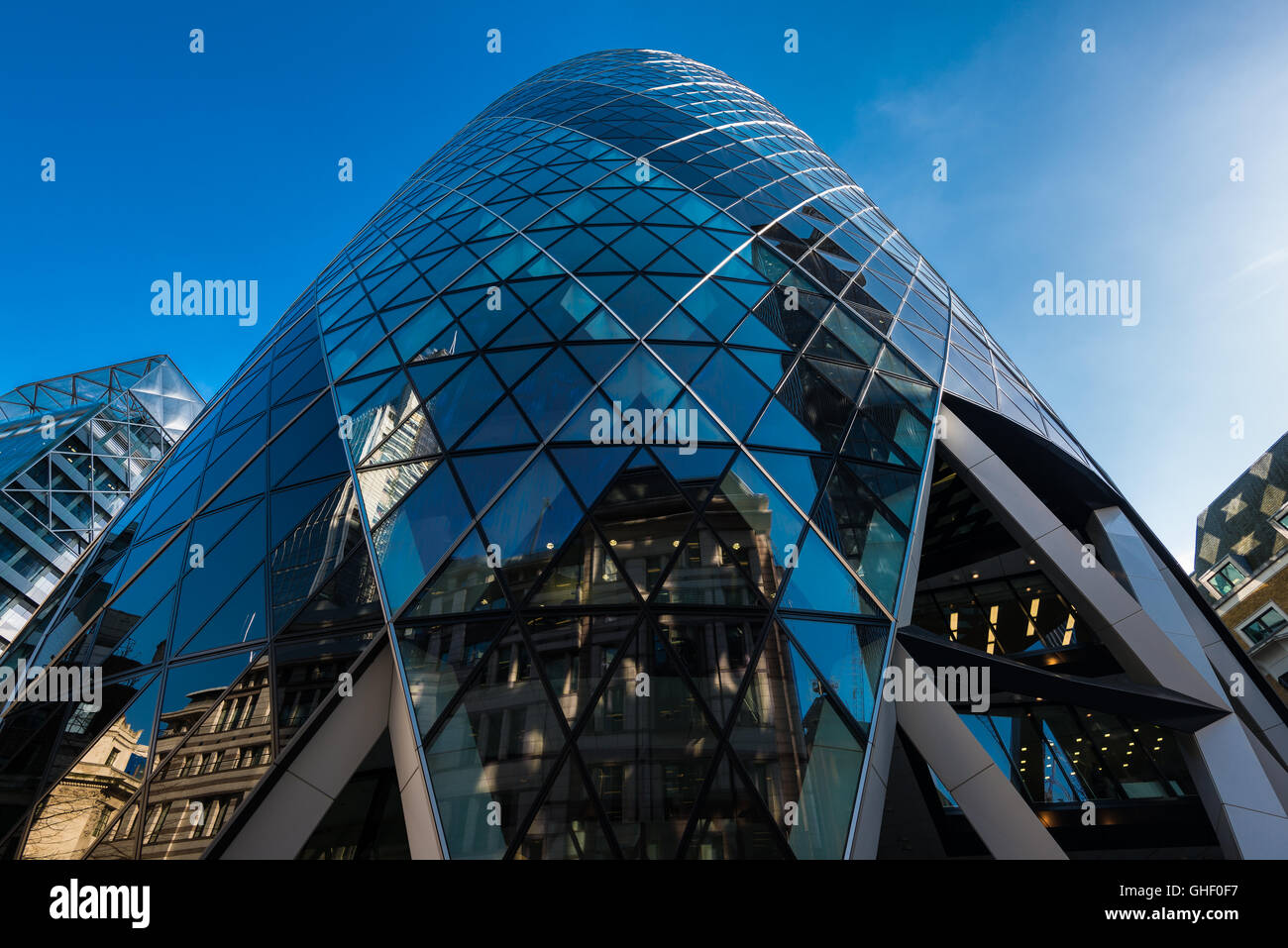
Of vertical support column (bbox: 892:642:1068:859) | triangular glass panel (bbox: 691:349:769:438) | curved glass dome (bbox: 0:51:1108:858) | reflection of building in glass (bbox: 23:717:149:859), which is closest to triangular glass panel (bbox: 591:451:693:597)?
curved glass dome (bbox: 0:51:1108:858)

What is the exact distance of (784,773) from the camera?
744 centimetres

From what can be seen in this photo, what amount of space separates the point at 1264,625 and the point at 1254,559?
44.5ft

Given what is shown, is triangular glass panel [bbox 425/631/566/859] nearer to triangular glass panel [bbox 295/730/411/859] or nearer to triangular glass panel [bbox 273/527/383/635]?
triangular glass panel [bbox 295/730/411/859]

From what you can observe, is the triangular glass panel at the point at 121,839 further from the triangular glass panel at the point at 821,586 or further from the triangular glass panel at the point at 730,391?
the triangular glass panel at the point at 730,391

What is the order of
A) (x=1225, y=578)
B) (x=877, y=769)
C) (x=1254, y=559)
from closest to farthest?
(x=877, y=769), (x=1225, y=578), (x=1254, y=559)

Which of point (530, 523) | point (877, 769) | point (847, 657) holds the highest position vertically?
point (530, 523)

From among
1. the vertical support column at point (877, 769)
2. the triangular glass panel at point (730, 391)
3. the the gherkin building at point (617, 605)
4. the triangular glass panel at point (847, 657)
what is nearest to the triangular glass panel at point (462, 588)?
the the gherkin building at point (617, 605)

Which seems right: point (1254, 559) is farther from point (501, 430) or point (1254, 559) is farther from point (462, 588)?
point (462, 588)

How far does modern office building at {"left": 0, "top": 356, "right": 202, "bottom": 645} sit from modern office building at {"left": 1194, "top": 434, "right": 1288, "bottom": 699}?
217 ft

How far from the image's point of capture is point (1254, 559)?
5003 cm

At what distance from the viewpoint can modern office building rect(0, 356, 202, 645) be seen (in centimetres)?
3009

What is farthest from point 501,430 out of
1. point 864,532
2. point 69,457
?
point 69,457

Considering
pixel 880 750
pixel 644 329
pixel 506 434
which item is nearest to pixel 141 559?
pixel 506 434
